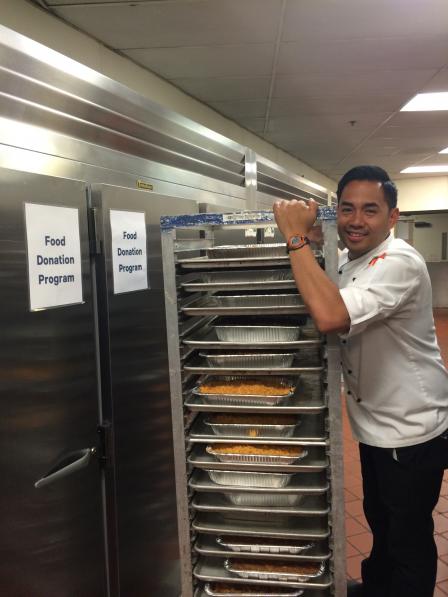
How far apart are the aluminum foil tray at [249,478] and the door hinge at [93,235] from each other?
0.77 meters

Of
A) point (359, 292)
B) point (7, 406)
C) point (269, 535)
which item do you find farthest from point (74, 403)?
point (359, 292)

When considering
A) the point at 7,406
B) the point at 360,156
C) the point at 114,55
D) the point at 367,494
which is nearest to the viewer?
the point at 7,406

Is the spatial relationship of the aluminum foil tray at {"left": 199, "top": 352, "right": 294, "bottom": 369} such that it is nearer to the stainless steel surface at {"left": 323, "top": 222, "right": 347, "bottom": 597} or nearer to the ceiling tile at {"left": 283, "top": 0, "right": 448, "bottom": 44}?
the stainless steel surface at {"left": 323, "top": 222, "right": 347, "bottom": 597}

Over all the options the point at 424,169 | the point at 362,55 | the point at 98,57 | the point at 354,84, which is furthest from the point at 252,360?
the point at 424,169

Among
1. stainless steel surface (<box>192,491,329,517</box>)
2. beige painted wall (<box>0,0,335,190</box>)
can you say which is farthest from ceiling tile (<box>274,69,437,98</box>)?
stainless steel surface (<box>192,491,329,517</box>)

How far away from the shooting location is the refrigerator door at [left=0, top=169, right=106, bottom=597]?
122cm

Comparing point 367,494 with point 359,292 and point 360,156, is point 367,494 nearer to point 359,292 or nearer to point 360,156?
point 359,292

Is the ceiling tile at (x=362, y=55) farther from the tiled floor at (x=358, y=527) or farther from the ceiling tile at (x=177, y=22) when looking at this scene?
the tiled floor at (x=358, y=527)

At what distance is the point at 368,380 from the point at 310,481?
1.27 ft

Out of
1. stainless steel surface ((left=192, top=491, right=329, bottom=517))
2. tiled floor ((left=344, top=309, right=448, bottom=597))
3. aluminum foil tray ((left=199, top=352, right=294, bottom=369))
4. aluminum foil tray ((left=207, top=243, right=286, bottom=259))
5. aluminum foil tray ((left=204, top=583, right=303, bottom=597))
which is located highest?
aluminum foil tray ((left=207, top=243, right=286, bottom=259))

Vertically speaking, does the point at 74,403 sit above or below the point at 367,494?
above

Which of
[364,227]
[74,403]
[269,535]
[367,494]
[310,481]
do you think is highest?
[364,227]

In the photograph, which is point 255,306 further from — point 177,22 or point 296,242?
point 177,22

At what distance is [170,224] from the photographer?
1.29m
